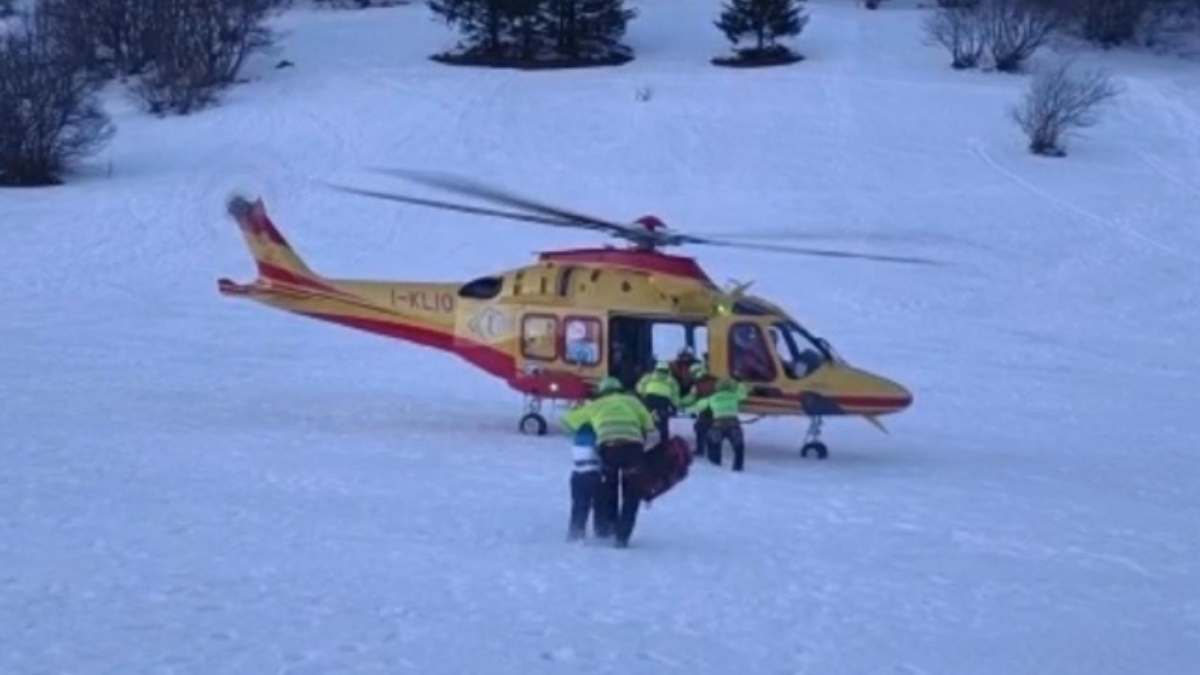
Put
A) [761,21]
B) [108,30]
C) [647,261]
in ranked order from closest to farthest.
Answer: [647,261] → [108,30] → [761,21]

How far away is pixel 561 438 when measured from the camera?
20766 millimetres

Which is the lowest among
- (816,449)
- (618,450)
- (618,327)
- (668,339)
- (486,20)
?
(816,449)

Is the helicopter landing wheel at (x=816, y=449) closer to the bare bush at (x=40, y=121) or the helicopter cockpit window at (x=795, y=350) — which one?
the helicopter cockpit window at (x=795, y=350)

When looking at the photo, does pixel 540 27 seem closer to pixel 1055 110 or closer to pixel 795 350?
pixel 1055 110

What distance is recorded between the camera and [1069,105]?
49656 mm

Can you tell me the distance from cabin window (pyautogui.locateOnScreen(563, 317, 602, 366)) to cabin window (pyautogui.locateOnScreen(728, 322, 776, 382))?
4.69ft

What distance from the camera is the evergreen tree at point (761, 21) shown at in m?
59.0

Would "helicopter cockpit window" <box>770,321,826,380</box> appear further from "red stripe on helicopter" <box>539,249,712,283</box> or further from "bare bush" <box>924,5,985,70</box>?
"bare bush" <box>924,5,985,70</box>

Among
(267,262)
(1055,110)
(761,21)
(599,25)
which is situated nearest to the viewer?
(267,262)

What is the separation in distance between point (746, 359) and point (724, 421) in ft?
3.76

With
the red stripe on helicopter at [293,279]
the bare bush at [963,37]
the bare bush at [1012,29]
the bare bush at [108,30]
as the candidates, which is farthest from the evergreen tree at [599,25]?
the red stripe on helicopter at [293,279]

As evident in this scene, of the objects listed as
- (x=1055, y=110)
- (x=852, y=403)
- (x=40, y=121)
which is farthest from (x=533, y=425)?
(x=1055, y=110)

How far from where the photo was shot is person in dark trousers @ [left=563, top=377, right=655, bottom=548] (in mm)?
13375

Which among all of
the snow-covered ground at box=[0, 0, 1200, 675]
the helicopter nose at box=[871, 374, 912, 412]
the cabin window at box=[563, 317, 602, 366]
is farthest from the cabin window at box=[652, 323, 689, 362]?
the helicopter nose at box=[871, 374, 912, 412]
